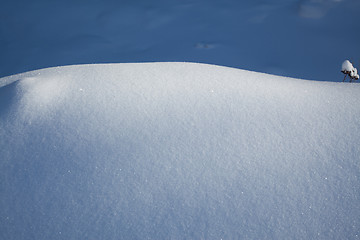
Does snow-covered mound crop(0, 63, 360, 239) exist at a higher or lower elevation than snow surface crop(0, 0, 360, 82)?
lower

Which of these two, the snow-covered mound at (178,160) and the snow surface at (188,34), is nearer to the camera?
the snow-covered mound at (178,160)

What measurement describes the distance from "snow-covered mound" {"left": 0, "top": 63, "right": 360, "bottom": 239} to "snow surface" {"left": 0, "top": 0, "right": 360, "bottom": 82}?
1466 millimetres

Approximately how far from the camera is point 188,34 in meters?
2.75

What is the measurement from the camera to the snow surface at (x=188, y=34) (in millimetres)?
2402

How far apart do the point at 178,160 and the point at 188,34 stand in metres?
2.15

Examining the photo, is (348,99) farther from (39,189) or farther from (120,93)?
(39,189)

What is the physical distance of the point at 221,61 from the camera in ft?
8.22

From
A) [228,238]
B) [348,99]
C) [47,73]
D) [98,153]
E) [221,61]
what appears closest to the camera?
[228,238]

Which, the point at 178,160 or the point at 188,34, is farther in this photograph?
the point at 188,34

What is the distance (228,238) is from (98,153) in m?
0.45

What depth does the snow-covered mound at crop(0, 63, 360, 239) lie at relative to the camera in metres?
0.75

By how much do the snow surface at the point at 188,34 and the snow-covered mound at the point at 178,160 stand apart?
1.47m

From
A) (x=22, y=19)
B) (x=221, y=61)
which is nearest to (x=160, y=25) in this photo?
(x=221, y=61)

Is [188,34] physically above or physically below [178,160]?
above
